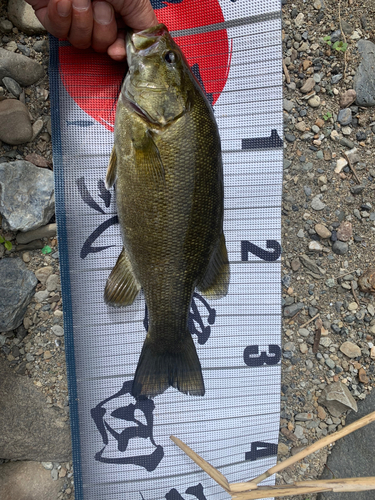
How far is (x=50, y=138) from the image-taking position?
172cm

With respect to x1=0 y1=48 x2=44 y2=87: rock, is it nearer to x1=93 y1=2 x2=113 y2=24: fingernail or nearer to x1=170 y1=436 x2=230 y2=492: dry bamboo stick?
x1=93 y1=2 x2=113 y2=24: fingernail

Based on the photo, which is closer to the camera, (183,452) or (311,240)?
(183,452)

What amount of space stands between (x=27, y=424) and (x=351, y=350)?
1877mm

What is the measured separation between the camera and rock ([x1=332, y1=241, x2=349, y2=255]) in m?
1.96

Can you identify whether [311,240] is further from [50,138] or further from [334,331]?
[50,138]

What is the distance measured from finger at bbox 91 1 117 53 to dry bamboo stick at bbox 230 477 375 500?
1.97 meters

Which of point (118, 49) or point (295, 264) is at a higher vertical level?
point (118, 49)

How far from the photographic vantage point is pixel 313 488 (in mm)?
1357

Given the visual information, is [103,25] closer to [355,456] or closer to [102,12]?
[102,12]

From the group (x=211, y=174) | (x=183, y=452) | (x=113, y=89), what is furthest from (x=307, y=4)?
(x=183, y=452)

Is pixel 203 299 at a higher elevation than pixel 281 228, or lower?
lower

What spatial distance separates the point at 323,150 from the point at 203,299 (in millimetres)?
1112

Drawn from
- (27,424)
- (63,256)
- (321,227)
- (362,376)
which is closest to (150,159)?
(63,256)

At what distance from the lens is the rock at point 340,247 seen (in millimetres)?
1957
